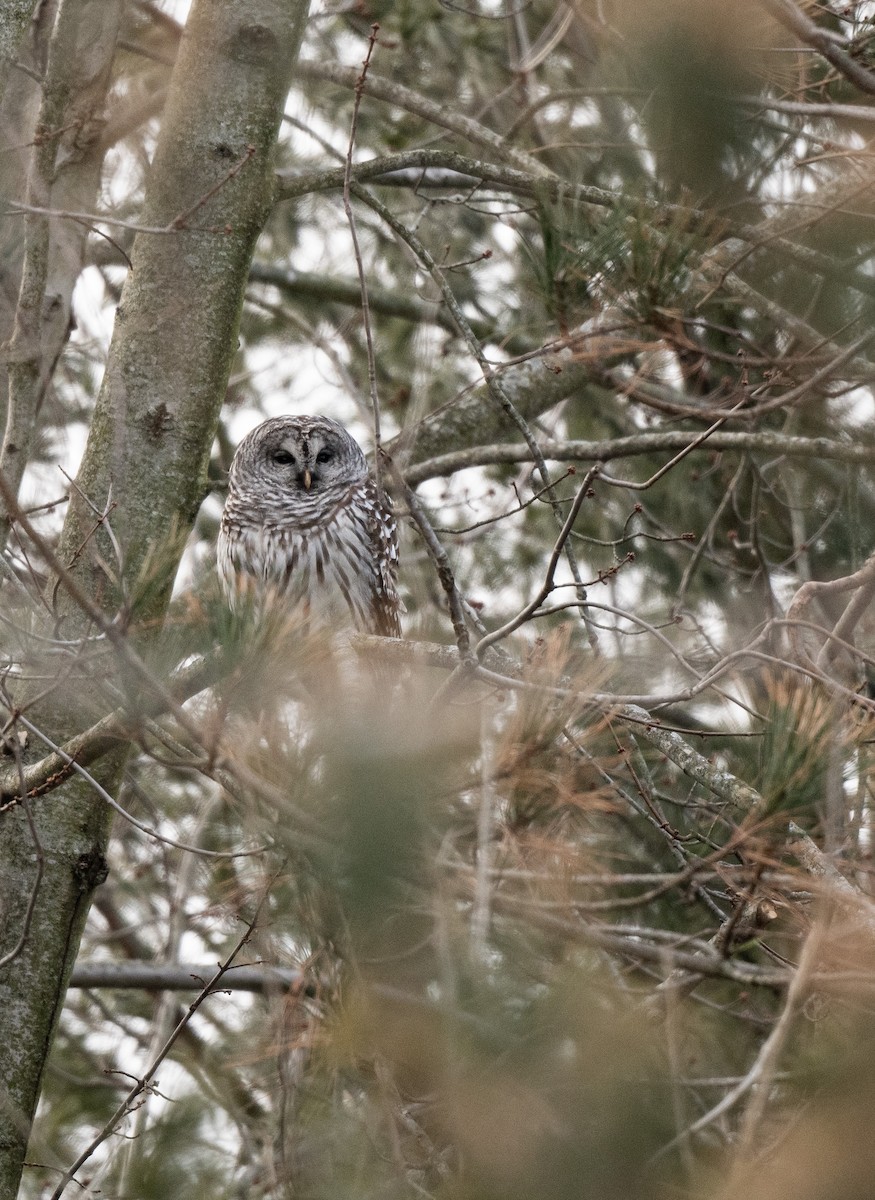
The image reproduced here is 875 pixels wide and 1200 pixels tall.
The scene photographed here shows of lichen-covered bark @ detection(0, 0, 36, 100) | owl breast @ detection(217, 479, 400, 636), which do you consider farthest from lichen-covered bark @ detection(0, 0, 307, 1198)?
owl breast @ detection(217, 479, 400, 636)

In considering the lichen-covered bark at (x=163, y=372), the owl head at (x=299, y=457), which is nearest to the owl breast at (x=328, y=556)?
the owl head at (x=299, y=457)

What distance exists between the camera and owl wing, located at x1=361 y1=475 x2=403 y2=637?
229 inches

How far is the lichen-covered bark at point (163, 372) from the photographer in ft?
13.0

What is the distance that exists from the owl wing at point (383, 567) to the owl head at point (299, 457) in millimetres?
345

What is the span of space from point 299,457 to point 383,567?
813 millimetres

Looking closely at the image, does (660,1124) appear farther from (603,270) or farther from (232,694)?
(603,270)

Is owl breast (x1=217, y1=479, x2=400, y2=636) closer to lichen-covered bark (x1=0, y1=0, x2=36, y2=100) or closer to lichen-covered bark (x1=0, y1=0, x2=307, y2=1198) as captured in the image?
lichen-covered bark (x1=0, y1=0, x2=307, y2=1198)

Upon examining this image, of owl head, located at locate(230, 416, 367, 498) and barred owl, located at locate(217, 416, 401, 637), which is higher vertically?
owl head, located at locate(230, 416, 367, 498)

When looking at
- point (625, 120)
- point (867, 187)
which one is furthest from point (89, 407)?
point (867, 187)

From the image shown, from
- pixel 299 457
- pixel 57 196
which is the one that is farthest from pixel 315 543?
pixel 57 196

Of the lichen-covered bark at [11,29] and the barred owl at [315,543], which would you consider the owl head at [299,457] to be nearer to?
the barred owl at [315,543]

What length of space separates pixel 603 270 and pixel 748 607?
10.0ft

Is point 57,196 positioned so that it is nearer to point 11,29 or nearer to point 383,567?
point 11,29

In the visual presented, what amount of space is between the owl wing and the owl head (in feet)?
1.13
